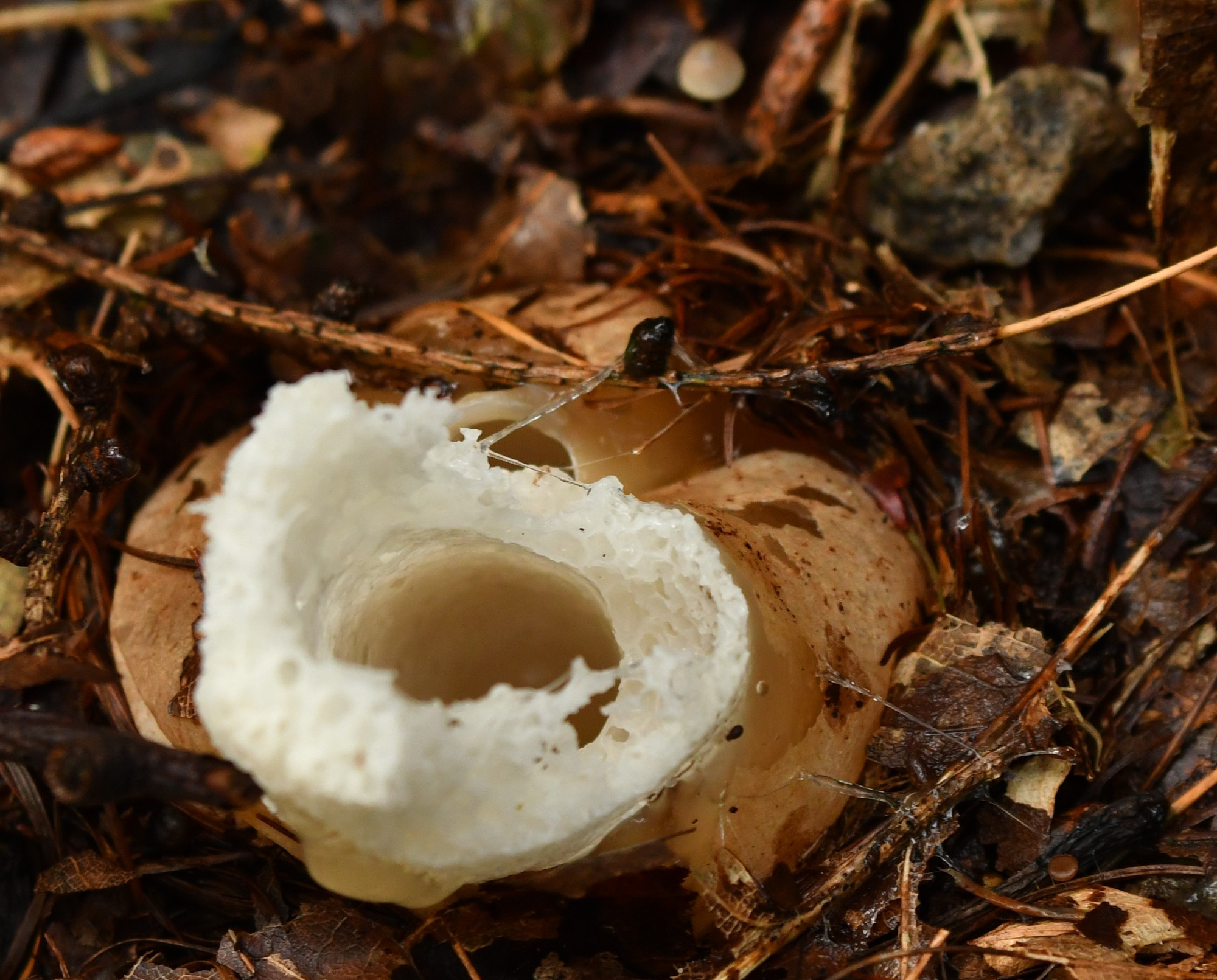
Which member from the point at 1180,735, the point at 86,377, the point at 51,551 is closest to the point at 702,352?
the point at 1180,735

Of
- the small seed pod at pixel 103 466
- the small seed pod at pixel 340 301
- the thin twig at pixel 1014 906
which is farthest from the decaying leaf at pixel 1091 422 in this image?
the small seed pod at pixel 103 466

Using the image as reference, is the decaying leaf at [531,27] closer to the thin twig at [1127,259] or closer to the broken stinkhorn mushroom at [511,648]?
the thin twig at [1127,259]

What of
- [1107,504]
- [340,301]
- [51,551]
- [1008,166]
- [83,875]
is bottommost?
[83,875]

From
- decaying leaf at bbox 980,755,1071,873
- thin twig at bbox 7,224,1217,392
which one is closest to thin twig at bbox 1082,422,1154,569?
thin twig at bbox 7,224,1217,392

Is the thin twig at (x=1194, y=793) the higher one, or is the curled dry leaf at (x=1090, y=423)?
the curled dry leaf at (x=1090, y=423)

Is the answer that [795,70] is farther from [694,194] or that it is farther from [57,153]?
[57,153]

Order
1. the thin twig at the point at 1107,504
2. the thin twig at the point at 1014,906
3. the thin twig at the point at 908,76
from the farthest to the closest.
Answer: the thin twig at the point at 908,76, the thin twig at the point at 1107,504, the thin twig at the point at 1014,906

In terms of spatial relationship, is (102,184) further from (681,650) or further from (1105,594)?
(1105,594)

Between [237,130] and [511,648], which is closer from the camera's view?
[511,648]
